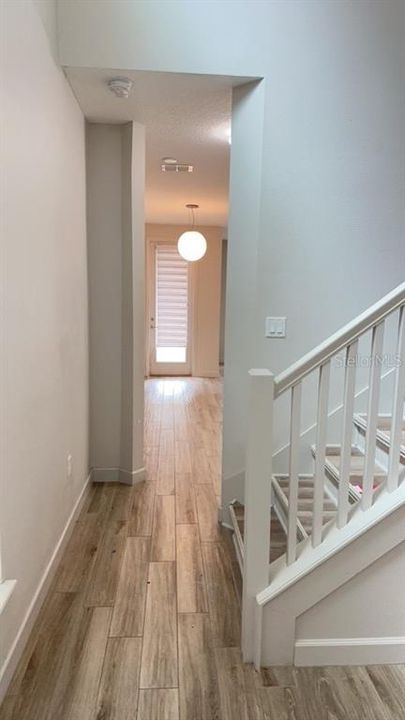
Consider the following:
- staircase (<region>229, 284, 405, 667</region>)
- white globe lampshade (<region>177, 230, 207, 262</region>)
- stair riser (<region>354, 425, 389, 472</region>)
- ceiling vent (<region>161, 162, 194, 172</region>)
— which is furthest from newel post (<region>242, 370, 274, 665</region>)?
white globe lampshade (<region>177, 230, 207, 262</region>)

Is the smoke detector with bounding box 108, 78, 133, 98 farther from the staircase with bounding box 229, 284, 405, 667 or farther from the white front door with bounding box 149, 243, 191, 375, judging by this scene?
the white front door with bounding box 149, 243, 191, 375

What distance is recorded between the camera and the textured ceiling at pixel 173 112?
250 cm

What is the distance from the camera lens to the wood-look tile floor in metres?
1.58

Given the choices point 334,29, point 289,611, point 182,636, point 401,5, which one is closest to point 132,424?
point 182,636

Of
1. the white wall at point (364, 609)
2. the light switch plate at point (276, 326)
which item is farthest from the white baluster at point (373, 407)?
the light switch plate at point (276, 326)

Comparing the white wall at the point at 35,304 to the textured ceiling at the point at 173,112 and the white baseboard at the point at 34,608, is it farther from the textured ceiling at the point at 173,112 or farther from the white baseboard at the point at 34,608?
the textured ceiling at the point at 173,112

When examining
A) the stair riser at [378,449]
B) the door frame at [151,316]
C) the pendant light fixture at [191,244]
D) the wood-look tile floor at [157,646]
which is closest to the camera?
the wood-look tile floor at [157,646]

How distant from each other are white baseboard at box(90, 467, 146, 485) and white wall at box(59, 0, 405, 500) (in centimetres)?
90

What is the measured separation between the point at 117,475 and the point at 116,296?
1316mm

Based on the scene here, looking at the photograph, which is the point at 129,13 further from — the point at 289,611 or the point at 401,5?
the point at 289,611

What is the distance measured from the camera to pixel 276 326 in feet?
8.78

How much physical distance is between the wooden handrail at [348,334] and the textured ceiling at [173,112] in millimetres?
1631

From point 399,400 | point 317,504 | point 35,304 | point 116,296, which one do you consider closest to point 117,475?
point 116,296

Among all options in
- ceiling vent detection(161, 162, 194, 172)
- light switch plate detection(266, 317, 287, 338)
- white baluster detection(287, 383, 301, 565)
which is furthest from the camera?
ceiling vent detection(161, 162, 194, 172)
